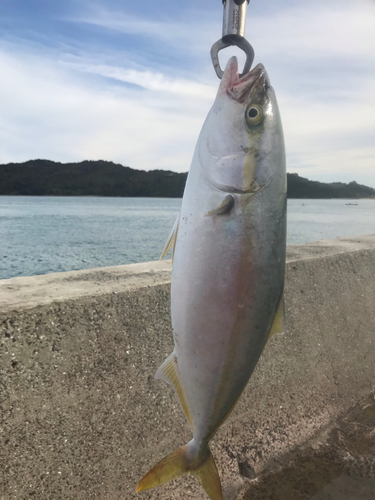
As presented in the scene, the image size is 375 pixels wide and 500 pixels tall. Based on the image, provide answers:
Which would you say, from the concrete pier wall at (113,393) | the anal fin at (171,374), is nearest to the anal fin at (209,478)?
the anal fin at (171,374)

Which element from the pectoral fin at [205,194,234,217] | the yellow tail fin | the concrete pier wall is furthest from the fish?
the concrete pier wall

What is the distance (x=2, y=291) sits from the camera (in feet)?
7.36

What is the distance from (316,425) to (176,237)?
2737mm

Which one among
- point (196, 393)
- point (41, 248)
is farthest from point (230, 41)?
point (41, 248)

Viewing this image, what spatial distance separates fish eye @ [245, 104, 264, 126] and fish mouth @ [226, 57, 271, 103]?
0.04m

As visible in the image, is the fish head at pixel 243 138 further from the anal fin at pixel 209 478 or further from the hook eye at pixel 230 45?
the anal fin at pixel 209 478

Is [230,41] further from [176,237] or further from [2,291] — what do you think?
[2,291]

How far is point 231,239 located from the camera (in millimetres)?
1369

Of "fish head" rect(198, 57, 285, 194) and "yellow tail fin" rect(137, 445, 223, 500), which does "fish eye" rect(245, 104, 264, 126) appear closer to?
"fish head" rect(198, 57, 285, 194)

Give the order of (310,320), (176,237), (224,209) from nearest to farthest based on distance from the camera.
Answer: (224,209)
(176,237)
(310,320)

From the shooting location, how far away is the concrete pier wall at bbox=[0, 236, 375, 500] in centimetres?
204

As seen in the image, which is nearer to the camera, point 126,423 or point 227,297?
point 227,297

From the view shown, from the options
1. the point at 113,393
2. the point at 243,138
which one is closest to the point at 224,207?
the point at 243,138

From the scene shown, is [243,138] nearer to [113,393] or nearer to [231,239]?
[231,239]
